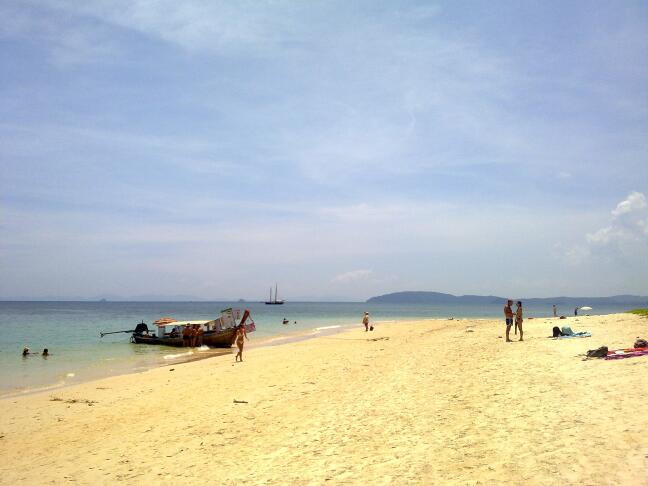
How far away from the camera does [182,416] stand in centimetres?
1194

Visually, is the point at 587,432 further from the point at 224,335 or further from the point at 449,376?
the point at 224,335

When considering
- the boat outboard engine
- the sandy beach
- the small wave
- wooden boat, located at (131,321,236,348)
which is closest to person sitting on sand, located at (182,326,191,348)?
wooden boat, located at (131,321,236,348)

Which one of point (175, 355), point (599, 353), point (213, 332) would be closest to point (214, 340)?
point (213, 332)

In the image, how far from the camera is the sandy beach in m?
6.98

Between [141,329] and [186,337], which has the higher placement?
[141,329]

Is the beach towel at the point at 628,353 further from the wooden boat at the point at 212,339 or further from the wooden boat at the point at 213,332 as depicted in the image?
the wooden boat at the point at 212,339

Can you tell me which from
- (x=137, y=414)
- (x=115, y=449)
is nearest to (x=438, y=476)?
(x=115, y=449)

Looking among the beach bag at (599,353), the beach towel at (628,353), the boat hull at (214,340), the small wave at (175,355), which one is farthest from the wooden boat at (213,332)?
the beach towel at (628,353)

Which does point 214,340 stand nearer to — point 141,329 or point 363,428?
point 141,329

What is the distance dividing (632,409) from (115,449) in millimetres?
10009

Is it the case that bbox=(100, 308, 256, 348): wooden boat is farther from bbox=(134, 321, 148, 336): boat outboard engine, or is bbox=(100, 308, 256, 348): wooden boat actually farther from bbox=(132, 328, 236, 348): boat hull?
bbox=(134, 321, 148, 336): boat outboard engine

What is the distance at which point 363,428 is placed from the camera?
9.39m

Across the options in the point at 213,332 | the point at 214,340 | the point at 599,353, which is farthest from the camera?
the point at 213,332

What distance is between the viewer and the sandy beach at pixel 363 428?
6980 mm
